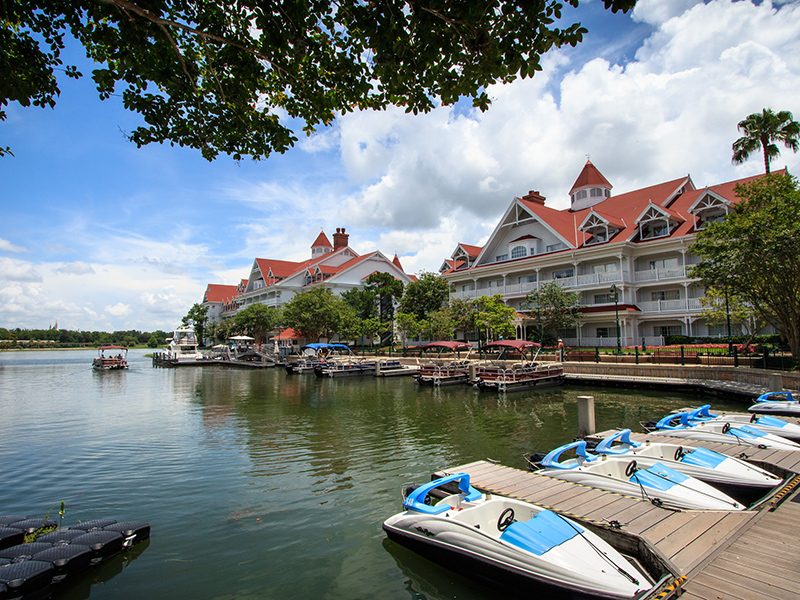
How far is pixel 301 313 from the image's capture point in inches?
2041

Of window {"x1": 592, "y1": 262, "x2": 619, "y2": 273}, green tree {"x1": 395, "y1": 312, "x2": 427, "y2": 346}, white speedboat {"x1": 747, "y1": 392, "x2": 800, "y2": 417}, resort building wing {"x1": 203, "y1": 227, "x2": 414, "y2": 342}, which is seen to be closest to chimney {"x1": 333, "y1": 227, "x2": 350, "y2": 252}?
resort building wing {"x1": 203, "y1": 227, "x2": 414, "y2": 342}

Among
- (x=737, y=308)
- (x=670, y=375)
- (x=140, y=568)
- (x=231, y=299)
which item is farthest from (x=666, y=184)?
(x=231, y=299)

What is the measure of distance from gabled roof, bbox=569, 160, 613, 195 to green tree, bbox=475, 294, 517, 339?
825 inches

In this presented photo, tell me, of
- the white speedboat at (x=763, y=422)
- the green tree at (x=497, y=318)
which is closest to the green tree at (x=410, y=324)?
the green tree at (x=497, y=318)

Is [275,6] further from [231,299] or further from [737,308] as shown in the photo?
[231,299]

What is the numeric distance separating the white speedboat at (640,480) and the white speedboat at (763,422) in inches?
198

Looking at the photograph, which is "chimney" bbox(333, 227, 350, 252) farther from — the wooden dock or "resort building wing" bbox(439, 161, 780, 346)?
the wooden dock

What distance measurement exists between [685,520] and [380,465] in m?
7.23

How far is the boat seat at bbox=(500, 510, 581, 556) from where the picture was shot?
550 centimetres

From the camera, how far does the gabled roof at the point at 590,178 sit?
48.7 metres

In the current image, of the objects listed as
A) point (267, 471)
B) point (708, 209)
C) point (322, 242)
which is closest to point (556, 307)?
point (708, 209)

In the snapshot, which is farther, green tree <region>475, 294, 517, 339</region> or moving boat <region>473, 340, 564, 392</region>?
green tree <region>475, 294, 517, 339</region>

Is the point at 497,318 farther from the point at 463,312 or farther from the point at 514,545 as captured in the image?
the point at 514,545

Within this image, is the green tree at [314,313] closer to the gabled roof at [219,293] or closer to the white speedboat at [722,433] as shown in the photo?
the white speedboat at [722,433]
